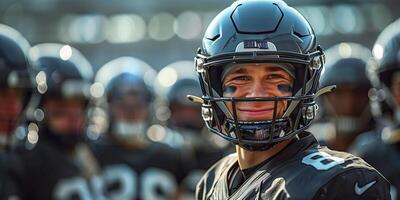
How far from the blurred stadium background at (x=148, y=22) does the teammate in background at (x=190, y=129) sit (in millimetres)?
9297

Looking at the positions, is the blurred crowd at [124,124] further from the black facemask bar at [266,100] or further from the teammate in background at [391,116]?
the black facemask bar at [266,100]

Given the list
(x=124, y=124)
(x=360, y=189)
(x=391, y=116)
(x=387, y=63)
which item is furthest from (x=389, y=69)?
(x=360, y=189)

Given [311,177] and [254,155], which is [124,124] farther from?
[311,177]

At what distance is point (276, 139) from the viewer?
273cm

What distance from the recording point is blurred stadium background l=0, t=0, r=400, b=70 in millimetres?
16469

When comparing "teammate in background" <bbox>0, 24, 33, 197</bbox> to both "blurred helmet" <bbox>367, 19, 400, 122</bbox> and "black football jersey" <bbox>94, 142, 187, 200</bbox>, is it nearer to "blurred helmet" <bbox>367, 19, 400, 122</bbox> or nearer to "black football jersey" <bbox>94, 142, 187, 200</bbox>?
"black football jersey" <bbox>94, 142, 187, 200</bbox>

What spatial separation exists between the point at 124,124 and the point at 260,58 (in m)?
3.47

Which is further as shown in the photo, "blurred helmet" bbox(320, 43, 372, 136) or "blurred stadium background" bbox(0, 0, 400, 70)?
"blurred stadium background" bbox(0, 0, 400, 70)

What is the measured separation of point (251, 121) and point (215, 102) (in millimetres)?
163

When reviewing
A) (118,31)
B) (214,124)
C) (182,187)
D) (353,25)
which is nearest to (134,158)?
(182,187)

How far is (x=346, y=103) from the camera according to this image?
5918mm

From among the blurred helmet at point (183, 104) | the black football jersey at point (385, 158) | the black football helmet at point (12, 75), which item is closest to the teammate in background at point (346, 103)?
the blurred helmet at point (183, 104)

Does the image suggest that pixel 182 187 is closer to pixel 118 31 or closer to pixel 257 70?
pixel 257 70

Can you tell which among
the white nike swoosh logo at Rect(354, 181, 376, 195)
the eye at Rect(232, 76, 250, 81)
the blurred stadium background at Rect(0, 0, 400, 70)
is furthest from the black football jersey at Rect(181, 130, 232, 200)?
the blurred stadium background at Rect(0, 0, 400, 70)
